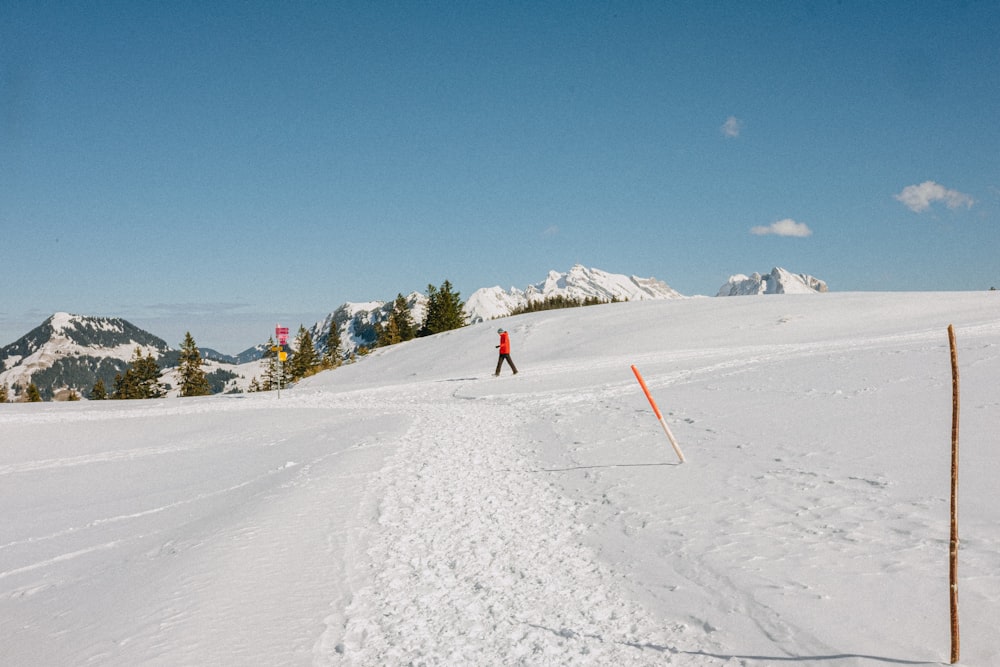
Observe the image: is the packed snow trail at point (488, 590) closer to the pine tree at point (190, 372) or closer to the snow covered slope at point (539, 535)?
the snow covered slope at point (539, 535)

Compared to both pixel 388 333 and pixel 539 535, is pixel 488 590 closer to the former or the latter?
pixel 539 535

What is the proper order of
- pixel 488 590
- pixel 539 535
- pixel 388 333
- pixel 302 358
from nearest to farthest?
pixel 488 590, pixel 539 535, pixel 388 333, pixel 302 358

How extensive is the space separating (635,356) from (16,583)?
24806 mm

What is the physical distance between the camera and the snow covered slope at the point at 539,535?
4.25m

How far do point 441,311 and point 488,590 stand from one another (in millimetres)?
64315

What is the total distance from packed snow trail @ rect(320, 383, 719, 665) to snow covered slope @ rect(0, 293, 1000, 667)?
3 cm

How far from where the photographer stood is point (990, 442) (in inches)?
307

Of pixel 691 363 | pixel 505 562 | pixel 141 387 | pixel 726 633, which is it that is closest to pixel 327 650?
pixel 505 562

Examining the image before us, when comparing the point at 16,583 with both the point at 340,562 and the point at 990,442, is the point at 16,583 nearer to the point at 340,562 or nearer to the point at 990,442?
the point at 340,562

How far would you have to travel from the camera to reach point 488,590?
5.17 metres

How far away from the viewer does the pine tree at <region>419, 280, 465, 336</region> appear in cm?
6844

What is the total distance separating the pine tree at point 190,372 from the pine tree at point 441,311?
26999 millimetres

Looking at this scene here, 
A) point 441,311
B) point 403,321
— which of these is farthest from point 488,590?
point 403,321

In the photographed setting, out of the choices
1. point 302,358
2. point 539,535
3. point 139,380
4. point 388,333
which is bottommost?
point 139,380
